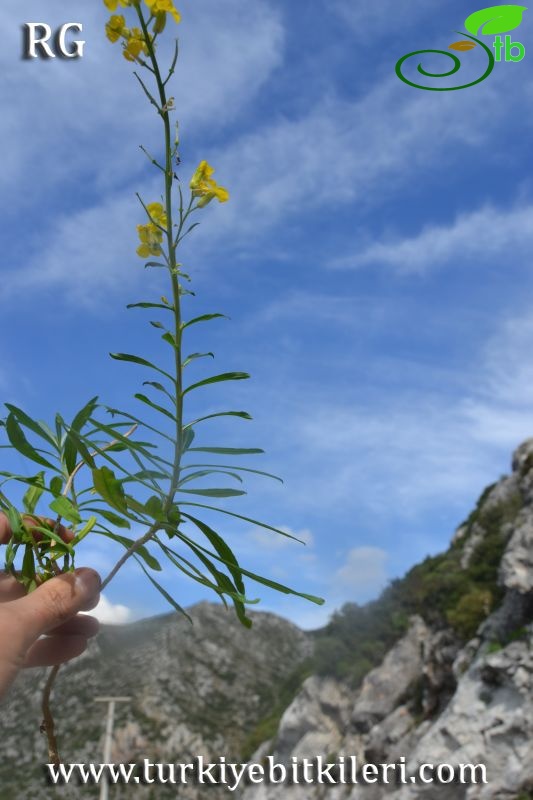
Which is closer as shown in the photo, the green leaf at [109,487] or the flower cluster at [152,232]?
the green leaf at [109,487]

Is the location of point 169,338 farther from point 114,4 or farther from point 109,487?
point 114,4

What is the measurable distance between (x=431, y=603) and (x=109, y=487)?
921 inches

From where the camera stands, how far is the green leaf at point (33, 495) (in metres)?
1.35

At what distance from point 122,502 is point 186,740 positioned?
33.2 metres

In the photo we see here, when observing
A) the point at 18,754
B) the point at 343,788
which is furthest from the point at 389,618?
the point at 18,754

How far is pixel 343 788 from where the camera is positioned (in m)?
20.2

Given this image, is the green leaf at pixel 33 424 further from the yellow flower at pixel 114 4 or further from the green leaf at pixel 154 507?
the yellow flower at pixel 114 4

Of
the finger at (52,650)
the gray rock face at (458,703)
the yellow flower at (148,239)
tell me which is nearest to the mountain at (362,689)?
the gray rock face at (458,703)

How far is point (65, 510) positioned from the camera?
1.22 meters

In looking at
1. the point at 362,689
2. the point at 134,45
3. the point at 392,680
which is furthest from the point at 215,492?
the point at 362,689

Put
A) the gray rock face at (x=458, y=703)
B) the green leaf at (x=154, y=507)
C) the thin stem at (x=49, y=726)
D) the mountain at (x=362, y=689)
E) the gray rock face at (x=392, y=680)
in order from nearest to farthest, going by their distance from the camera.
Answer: the thin stem at (x=49, y=726), the green leaf at (x=154, y=507), the gray rock face at (x=458, y=703), the mountain at (x=362, y=689), the gray rock face at (x=392, y=680)

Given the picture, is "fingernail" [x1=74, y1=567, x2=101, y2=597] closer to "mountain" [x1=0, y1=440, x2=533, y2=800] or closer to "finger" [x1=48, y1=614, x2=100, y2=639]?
"finger" [x1=48, y1=614, x2=100, y2=639]

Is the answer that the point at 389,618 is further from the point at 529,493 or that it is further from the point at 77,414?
the point at 77,414

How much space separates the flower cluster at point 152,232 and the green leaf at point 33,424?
0.39m
